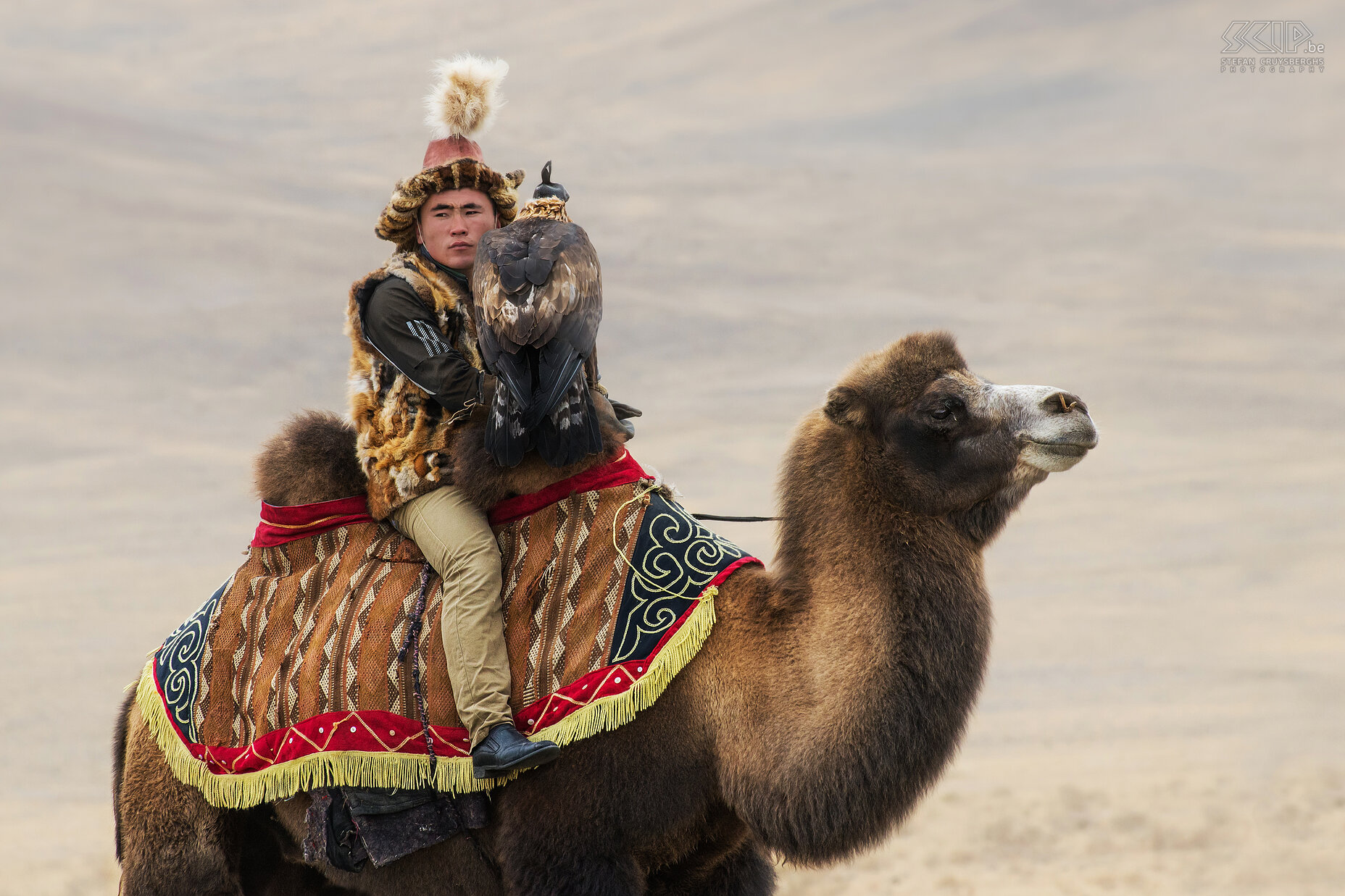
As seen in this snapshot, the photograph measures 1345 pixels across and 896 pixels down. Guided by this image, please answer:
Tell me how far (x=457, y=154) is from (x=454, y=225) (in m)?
0.34

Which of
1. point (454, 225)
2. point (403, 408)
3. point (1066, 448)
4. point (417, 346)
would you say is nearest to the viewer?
point (1066, 448)

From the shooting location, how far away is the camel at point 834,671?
4.90 metres

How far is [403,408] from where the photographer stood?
5520mm

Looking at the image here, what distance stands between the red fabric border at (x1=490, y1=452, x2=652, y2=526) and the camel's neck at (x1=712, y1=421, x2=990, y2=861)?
2.26 feet

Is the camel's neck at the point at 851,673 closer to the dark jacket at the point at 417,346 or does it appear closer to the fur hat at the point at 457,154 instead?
the dark jacket at the point at 417,346

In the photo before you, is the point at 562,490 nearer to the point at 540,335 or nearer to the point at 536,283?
the point at 540,335

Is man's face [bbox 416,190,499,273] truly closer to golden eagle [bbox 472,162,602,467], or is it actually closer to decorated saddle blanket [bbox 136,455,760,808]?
golden eagle [bbox 472,162,602,467]

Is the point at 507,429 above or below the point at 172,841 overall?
above

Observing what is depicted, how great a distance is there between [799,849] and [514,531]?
5.30 ft

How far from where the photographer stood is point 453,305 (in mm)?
5660

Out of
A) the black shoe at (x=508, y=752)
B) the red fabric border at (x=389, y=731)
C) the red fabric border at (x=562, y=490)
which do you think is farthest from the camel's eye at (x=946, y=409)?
the black shoe at (x=508, y=752)

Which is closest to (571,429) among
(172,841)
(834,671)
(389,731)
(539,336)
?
(539,336)

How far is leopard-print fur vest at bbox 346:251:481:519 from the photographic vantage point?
5.43 meters

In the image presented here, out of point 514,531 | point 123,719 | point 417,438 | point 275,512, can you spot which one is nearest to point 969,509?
point 514,531
